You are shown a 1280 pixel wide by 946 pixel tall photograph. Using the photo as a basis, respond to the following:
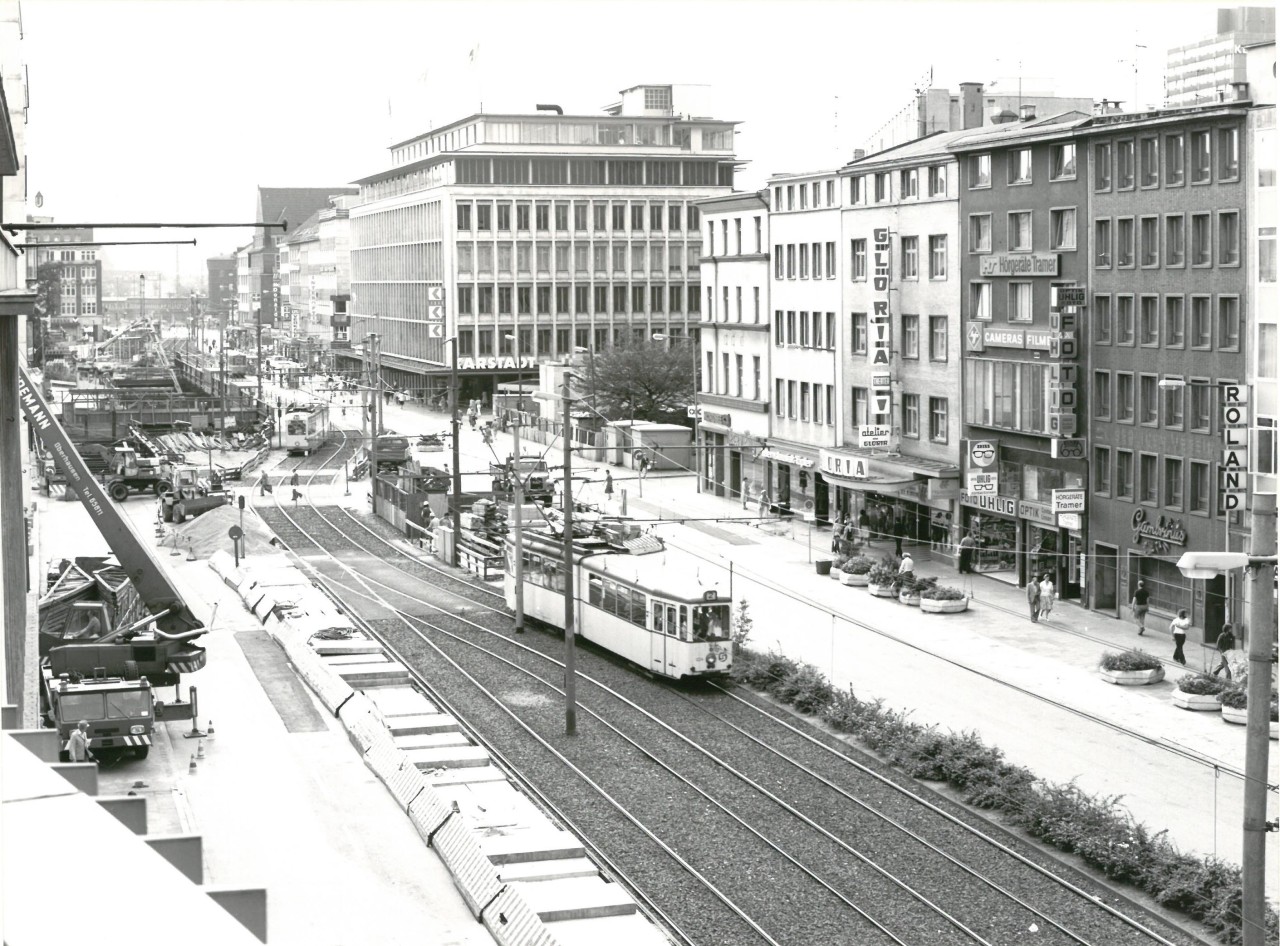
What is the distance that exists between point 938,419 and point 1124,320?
10.8 metres

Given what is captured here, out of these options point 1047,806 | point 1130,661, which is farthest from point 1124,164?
point 1047,806

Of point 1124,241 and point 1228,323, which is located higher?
point 1124,241

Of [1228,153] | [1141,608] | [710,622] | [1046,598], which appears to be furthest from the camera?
[1046,598]

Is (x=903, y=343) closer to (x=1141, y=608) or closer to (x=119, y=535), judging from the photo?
(x=1141, y=608)

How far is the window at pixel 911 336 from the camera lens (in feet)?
178

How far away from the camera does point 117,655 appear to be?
101 feet

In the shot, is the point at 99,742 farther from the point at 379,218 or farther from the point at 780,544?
the point at 379,218

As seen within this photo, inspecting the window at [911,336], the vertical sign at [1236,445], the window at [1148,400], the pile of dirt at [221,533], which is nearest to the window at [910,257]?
the window at [911,336]

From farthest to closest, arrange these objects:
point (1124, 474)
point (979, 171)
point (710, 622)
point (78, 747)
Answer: point (979, 171)
point (1124, 474)
point (710, 622)
point (78, 747)

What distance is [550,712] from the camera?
33062 mm

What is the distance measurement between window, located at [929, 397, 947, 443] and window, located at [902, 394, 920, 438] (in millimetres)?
789

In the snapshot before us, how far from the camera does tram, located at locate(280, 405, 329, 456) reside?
96.0 metres

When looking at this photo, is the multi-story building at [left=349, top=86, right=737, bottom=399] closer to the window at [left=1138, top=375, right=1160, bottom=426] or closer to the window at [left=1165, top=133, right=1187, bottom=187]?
the window at [left=1138, top=375, right=1160, bottom=426]

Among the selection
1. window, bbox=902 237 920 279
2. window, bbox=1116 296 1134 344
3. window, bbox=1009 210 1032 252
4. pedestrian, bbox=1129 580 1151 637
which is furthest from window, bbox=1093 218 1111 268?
window, bbox=902 237 920 279
